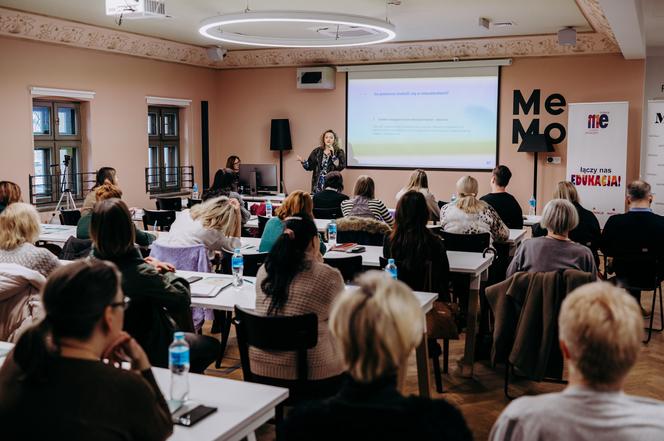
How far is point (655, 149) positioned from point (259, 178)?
560cm

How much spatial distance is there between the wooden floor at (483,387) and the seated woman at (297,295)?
897 mm

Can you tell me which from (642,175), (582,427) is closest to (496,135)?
(642,175)

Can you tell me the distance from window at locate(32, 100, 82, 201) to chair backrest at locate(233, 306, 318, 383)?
684 centimetres

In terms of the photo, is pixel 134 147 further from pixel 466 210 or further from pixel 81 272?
pixel 81 272

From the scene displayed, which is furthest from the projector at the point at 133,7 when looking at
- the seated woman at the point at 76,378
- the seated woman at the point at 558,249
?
the seated woman at the point at 76,378

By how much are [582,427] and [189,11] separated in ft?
24.9

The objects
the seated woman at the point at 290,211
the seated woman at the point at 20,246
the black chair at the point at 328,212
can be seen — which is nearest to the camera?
the seated woman at the point at 20,246

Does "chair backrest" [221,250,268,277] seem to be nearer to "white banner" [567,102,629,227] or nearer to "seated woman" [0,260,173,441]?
"seated woman" [0,260,173,441]

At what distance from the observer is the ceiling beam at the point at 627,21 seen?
589 centimetres

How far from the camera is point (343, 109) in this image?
39.1 ft

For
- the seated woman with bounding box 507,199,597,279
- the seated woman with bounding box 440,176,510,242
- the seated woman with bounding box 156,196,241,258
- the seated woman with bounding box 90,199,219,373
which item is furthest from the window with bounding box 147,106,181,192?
the seated woman with bounding box 90,199,219,373

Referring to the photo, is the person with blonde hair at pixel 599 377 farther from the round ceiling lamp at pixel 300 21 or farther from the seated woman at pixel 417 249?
the round ceiling lamp at pixel 300 21

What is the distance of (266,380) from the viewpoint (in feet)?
11.0

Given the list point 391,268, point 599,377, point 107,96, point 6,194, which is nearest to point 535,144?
point 107,96
